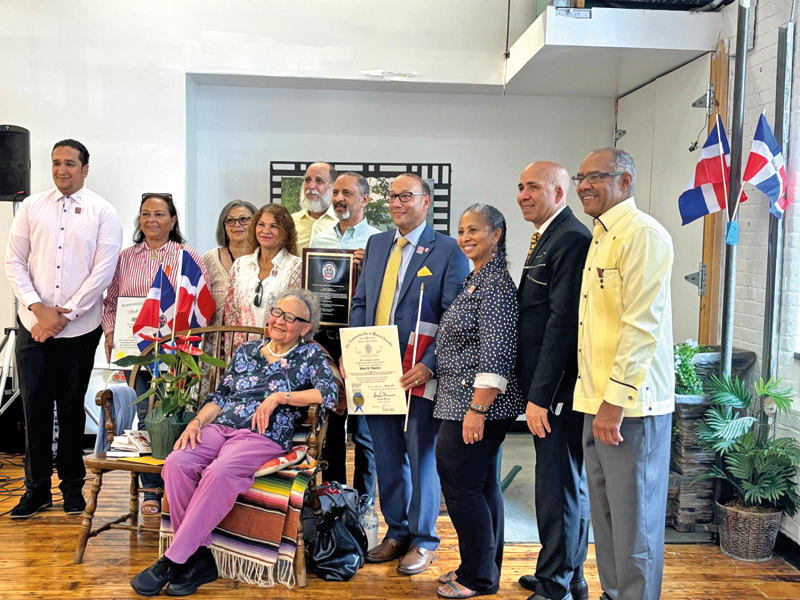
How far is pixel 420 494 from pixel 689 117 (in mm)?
3053

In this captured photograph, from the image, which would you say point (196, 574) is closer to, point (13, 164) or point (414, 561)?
point (414, 561)

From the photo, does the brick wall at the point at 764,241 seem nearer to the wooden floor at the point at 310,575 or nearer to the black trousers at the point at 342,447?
the wooden floor at the point at 310,575

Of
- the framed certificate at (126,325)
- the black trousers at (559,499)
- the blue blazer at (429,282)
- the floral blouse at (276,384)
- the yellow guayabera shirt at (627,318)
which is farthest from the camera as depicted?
the framed certificate at (126,325)

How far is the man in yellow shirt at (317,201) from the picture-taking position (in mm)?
4074

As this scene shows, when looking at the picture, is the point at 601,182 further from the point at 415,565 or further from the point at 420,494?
the point at 415,565

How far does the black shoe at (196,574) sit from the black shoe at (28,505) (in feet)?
4.22

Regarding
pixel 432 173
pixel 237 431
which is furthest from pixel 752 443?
pixel 432 173

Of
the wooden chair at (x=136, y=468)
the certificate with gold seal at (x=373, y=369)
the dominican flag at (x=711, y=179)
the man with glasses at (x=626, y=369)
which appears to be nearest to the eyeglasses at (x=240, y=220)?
the wooden chair at (x=136, y=468)

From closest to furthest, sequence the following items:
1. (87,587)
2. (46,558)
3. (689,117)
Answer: (87,587), (46,558), (689,117)

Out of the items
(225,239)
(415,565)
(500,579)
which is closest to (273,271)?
(225,239)

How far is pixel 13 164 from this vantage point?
4871mm

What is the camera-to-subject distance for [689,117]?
15.4 ft

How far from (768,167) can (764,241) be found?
413 mm

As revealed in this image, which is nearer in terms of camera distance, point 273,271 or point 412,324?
point 412,324
